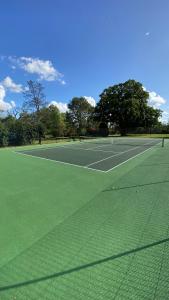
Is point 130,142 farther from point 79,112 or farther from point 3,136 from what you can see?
point 79,112

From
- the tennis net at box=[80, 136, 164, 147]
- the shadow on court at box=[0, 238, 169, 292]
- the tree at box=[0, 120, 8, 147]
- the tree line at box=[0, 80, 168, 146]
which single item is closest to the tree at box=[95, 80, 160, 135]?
the tree line at box=[0, 80, 168, 146]

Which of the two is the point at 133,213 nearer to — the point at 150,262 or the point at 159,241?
the point at 159,241

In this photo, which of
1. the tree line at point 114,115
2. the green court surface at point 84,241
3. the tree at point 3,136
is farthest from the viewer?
the tree line at point 114,115

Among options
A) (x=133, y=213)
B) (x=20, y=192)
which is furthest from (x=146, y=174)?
(x=20, y=192)

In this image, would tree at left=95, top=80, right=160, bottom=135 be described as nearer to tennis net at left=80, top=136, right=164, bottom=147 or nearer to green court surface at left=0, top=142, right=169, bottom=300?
tennis net at left=80, top=136, right=164, bottom=147

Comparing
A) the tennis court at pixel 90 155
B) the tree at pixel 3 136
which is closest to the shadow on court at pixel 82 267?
the tennis court at pixel 90 155

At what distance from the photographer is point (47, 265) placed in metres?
2.91

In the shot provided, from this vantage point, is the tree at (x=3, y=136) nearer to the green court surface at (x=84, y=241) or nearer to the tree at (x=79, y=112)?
the green court surface at (x=84, y=241)

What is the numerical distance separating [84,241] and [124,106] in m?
46.1

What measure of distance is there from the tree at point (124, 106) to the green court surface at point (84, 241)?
42.1m

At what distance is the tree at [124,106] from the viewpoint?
47.2 metres

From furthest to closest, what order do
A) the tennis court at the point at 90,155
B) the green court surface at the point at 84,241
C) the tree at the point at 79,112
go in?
A: the tree at the point at 79,112
the tennis court at the point at 90,155
the green court surface at the point at 84,241

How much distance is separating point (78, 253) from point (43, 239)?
72cm

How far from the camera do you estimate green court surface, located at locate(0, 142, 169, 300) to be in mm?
2525
